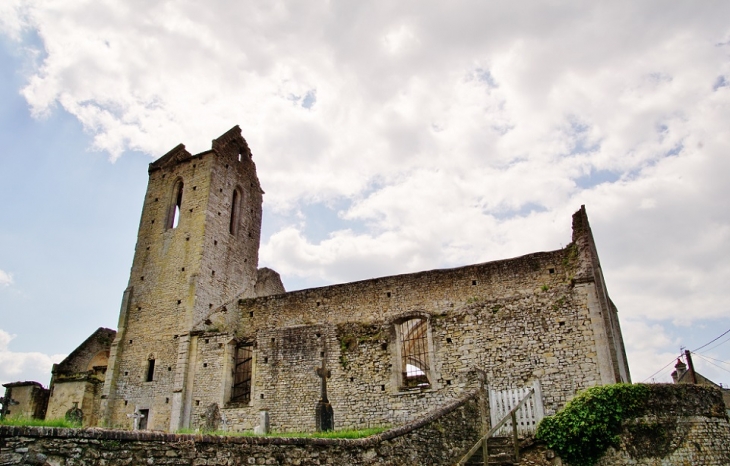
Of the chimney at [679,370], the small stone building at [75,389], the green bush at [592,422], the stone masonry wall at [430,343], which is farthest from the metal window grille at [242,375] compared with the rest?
the chimney at [679,370]

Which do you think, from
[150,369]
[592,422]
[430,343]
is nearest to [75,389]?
[150,369]

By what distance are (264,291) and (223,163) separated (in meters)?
6.30

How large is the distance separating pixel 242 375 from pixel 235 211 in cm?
829

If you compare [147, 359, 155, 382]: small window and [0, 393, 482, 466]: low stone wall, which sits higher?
[147, 359, 155, 382]: small window

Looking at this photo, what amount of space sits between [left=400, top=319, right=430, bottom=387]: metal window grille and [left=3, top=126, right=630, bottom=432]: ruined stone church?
83 mm

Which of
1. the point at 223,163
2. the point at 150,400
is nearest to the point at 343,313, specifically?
the point at 150,400

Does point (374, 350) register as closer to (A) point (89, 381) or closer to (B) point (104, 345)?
(A) point (89, 381)

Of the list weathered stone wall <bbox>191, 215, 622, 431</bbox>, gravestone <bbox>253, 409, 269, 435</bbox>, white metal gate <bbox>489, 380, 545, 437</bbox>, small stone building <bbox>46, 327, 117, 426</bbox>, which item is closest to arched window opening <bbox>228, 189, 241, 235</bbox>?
weathered stone wall <bbox>191, 215, 622, 431</bbox>

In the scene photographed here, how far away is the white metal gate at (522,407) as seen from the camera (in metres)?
14.4

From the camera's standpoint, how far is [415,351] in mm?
22000

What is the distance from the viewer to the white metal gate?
14438 mm

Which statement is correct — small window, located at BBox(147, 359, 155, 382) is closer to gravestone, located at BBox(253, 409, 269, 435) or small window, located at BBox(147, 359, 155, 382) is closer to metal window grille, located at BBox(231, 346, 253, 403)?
metal window grille, located at BBox(231, 346, 253, 403)

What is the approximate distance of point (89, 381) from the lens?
21.9 meters

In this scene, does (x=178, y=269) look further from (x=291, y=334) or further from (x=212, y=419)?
(x=212, y=419)
